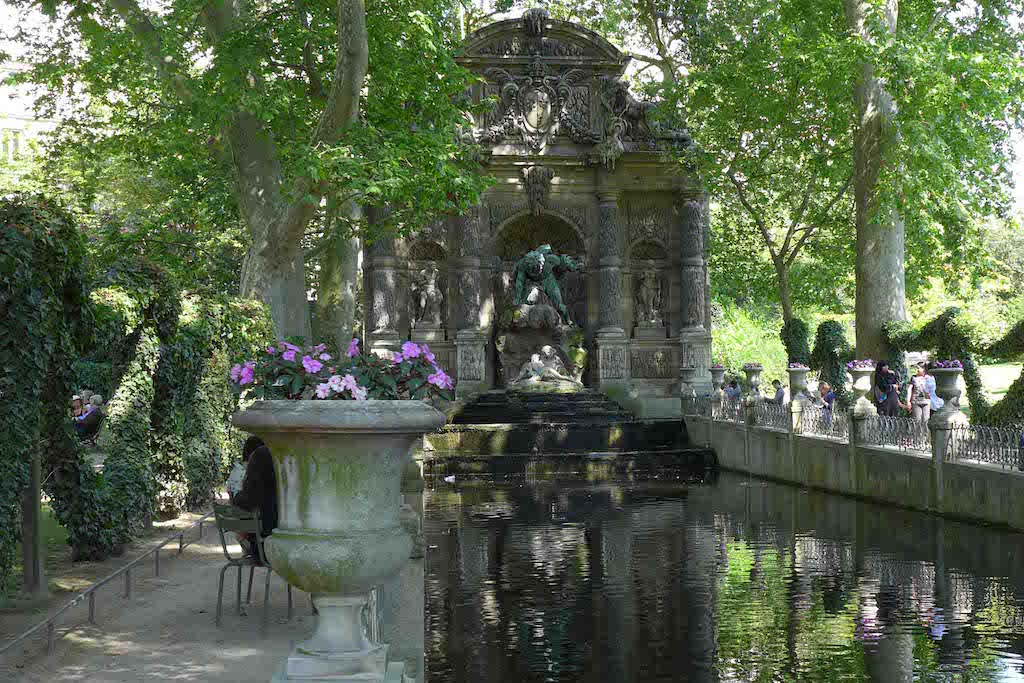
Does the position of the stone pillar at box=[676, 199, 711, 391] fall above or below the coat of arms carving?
below

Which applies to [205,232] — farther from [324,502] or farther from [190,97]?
[324,502]

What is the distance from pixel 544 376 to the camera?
29250 mm

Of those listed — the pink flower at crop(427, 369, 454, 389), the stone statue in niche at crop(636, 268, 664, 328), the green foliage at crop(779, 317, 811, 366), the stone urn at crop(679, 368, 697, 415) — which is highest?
the stone statue in niche at crop(636, 268, 664, 328)

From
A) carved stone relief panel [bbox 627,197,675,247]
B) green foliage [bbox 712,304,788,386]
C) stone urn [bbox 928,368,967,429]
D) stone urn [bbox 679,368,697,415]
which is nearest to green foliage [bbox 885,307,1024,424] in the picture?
stone urn [bbox 928,368,967,429]

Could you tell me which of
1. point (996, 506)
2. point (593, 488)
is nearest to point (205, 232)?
point (593, 488)

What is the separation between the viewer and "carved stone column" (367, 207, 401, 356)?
104 ft

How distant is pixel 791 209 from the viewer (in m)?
34.2

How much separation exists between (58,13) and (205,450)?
11.0 meters

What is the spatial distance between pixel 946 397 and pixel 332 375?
11360mm

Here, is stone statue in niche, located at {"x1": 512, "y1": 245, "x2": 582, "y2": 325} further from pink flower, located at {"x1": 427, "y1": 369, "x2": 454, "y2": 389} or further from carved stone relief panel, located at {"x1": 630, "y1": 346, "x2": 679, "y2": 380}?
pink flower, located at {"x1": 427, "y1": 369, "x2": 454, "y2": 389}

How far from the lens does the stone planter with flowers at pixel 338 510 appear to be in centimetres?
559

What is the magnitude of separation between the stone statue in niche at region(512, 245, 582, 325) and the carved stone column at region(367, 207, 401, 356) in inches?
133

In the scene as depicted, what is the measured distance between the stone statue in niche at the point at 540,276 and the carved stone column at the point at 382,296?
3384 millimetres

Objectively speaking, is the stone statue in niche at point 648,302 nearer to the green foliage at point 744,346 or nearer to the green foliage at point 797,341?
the green foliage at point 797,341
